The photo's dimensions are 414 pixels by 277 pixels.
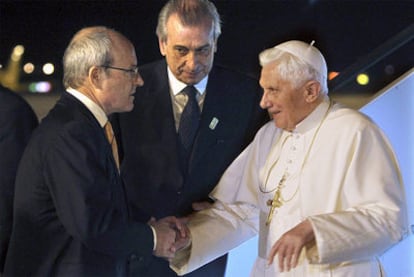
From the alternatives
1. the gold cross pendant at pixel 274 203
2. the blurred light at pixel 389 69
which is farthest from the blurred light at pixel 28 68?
the blurred light at pixel 389 69

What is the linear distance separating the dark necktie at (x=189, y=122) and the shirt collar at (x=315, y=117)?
0.46 meters

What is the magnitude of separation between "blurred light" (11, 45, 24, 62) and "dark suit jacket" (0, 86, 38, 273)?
35cm

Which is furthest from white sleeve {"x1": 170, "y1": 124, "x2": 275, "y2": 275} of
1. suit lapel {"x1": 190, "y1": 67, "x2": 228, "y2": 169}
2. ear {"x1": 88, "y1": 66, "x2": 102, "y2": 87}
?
ear {"x1": 88, "y1": 66, "x2": 102, "y2": 87}

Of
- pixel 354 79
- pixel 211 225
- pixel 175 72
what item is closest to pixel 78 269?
pixel 211 225

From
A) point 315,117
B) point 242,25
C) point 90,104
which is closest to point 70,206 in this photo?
point 90,104

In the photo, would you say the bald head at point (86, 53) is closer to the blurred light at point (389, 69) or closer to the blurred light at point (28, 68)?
the blurred light at point (28, 68)

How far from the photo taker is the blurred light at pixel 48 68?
132 inches

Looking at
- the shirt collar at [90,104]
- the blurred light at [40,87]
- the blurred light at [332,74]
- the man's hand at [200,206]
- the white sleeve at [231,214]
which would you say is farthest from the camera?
the blurred light at [332,74]

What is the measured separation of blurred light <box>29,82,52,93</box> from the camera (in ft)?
10.8

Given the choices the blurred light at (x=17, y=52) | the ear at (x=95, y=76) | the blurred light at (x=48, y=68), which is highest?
the ear at (x=95, y=76)

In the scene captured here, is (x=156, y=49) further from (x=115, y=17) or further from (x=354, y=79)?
(x=354, y=79)

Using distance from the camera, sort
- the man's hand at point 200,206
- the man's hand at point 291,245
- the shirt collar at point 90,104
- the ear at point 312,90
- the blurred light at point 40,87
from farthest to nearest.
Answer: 1. the blurred light at point 40,87
2. the man's hand at point 200,206
3. the ear at point 312,90
4. the shirt collar at point 90,104
5. the man's hand at point 291,245

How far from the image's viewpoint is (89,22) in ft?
11.0

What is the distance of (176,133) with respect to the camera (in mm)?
2932
